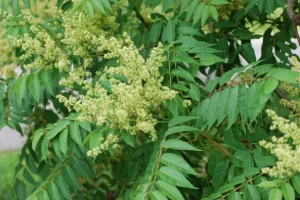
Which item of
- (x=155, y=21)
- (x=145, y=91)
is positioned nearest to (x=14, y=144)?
(x=155, y=21)

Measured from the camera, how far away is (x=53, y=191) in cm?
320

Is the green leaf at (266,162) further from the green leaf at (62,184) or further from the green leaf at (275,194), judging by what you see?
the green leaf at (62,184)

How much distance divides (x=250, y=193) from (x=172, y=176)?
374 mm

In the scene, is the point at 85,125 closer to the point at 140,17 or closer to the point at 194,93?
the point at 194,93

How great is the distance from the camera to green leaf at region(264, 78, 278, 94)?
8.87ft

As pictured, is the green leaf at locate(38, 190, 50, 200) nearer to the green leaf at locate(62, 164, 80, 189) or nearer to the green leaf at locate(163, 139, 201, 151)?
the green leaf at locate(62, 164, 80, 189)

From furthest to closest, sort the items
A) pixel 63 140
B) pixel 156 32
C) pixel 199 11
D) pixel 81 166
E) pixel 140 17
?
pixel 140 17 → pixel 156 32 → pixel 81 166 → pixel 199 11 → pixel 63 140

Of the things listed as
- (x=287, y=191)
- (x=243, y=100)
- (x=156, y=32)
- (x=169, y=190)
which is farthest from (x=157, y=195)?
(x=156, y=32)

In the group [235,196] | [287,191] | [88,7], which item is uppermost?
[88,7]

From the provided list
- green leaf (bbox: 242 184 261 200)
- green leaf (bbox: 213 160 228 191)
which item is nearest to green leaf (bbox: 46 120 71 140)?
green leaf (bbox: 213 160 228 191)

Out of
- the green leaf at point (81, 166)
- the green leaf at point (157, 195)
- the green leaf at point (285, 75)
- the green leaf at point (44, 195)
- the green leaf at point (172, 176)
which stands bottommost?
the green leaf at point (81, 166)

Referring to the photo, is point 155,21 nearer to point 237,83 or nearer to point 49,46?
point 49,46

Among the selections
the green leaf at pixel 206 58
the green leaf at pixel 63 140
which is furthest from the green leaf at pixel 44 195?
the green leaf at pixel 206 58

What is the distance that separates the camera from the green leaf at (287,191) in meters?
2.40
